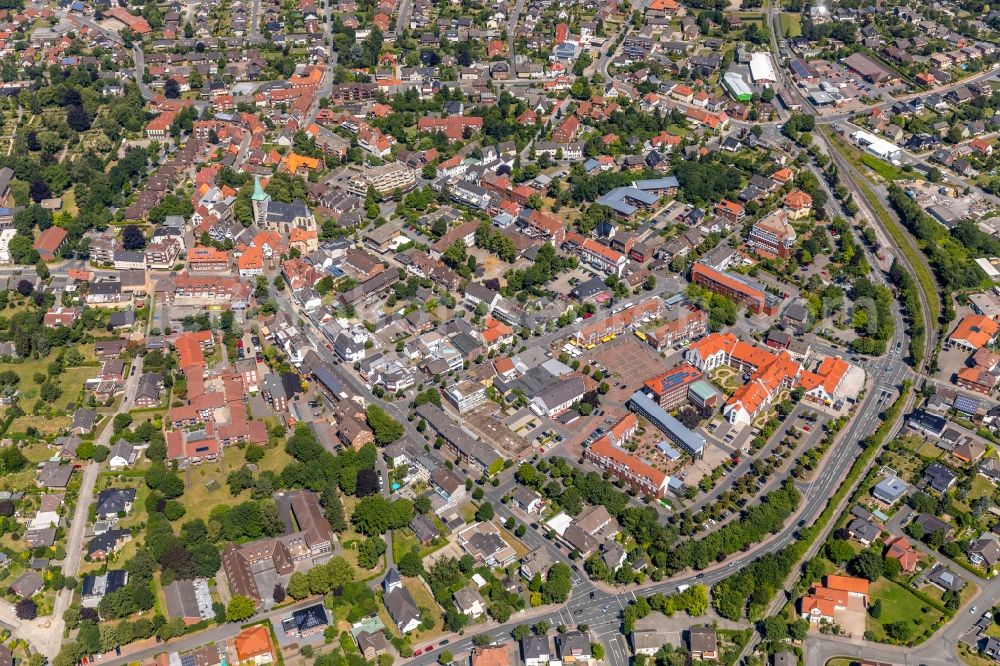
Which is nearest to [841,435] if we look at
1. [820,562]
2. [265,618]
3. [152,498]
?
[820,562]

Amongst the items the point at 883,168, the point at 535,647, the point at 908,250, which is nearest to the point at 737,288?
the point at 908,250

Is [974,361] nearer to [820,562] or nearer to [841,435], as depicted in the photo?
[841,435]

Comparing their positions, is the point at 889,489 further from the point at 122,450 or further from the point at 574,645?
the point at 122,450

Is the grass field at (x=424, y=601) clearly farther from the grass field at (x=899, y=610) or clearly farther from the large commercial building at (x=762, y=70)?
the large commercial building at (x=762, y=70)

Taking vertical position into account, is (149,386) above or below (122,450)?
above

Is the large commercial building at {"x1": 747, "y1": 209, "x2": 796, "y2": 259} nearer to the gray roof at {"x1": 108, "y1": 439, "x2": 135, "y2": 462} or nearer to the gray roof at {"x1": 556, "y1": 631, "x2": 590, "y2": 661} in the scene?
the gray roof at {"x1": 556, "y1": 631, "x2": 590, "y2": 661}
